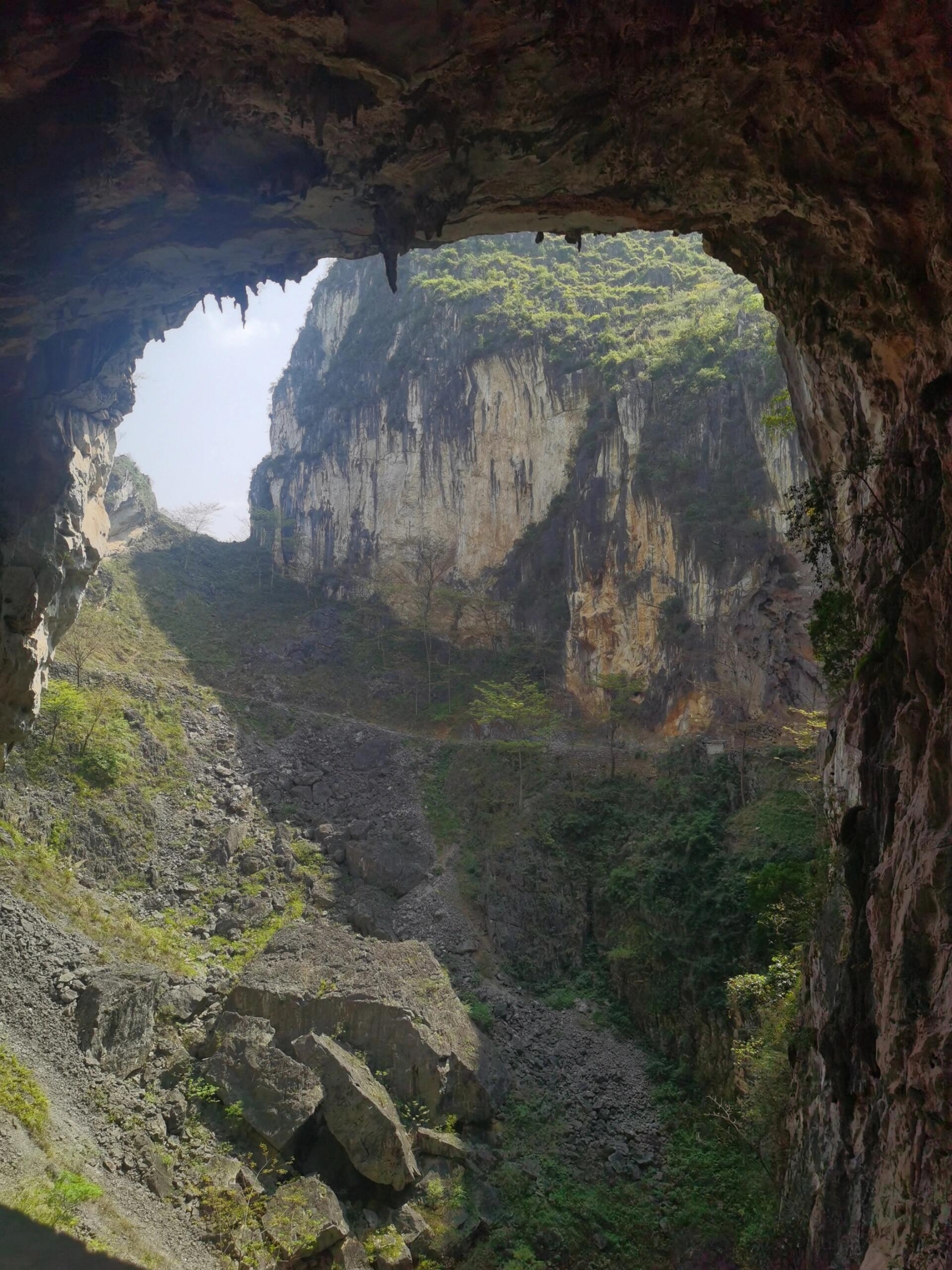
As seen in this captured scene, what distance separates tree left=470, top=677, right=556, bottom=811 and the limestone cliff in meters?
3.13

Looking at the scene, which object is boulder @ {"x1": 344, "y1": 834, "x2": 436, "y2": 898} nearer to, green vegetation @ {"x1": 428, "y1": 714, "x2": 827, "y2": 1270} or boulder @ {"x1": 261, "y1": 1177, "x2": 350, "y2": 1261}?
green vegetation @ {"x1": 428, "y1": 714, "x2": 827, "y2": 1270}

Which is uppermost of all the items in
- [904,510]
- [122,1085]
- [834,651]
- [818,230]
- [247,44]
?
[247,44]

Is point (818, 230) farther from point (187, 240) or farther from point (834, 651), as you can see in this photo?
point (187, 240)

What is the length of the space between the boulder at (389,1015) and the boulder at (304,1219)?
2.77m

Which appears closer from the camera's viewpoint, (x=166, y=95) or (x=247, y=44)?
(x=247, y=44)

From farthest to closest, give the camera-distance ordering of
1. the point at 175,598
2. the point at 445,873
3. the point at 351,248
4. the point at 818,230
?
the point at 175,598 → the point at 445,873 → the point at 351,248 → the point at 818,230

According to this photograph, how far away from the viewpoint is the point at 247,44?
6848 millimetres

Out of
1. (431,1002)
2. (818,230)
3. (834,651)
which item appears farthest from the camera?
(431,1002)

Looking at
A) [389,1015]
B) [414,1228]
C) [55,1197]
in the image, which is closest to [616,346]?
[389,1015]

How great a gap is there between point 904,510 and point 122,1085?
12149mm

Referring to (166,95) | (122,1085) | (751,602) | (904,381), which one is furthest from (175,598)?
(904,381)

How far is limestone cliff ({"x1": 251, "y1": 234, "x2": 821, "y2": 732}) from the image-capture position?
1099 inches

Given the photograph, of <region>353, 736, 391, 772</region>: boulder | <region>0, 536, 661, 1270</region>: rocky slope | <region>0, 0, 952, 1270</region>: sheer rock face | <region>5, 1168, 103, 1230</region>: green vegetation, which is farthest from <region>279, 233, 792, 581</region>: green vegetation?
<region>5, 1168, 103, 1230</region>: green vegetation

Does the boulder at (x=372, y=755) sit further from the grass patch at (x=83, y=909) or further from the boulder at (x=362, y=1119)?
the boulder at (x=362, y=1119)
